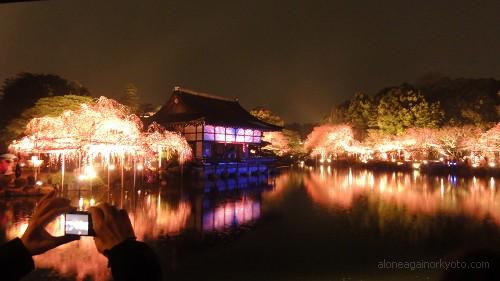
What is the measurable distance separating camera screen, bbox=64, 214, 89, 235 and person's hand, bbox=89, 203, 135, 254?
0.18 meters

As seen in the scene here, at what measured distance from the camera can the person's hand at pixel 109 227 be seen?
1474 millimetres

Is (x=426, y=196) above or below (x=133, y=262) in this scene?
below

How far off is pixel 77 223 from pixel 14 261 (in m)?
0.31

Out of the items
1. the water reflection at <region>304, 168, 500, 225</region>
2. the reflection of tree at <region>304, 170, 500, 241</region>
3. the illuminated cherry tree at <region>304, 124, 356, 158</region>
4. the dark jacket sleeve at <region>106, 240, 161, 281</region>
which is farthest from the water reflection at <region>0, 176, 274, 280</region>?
the illuminated cherry tree at <region>304, 124, 356, 158</region>

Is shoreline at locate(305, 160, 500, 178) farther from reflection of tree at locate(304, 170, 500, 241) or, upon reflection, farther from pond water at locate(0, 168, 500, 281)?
pond water at locate(0, 168, 500, 281)

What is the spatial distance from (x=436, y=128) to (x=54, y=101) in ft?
102

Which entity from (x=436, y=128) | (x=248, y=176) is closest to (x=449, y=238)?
(x=248, y=176)

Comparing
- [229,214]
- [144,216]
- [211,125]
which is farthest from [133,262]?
[211,125]

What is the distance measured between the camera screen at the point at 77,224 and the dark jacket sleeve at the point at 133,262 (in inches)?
11.2

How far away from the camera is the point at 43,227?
1525 millimetres

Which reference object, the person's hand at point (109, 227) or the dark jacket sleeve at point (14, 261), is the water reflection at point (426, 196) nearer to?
the person's hand at point (109, 227)

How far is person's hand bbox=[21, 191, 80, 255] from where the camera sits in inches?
58.8

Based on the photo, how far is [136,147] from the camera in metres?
17.1

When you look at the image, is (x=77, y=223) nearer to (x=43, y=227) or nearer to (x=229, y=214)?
(x=43, y=227)
